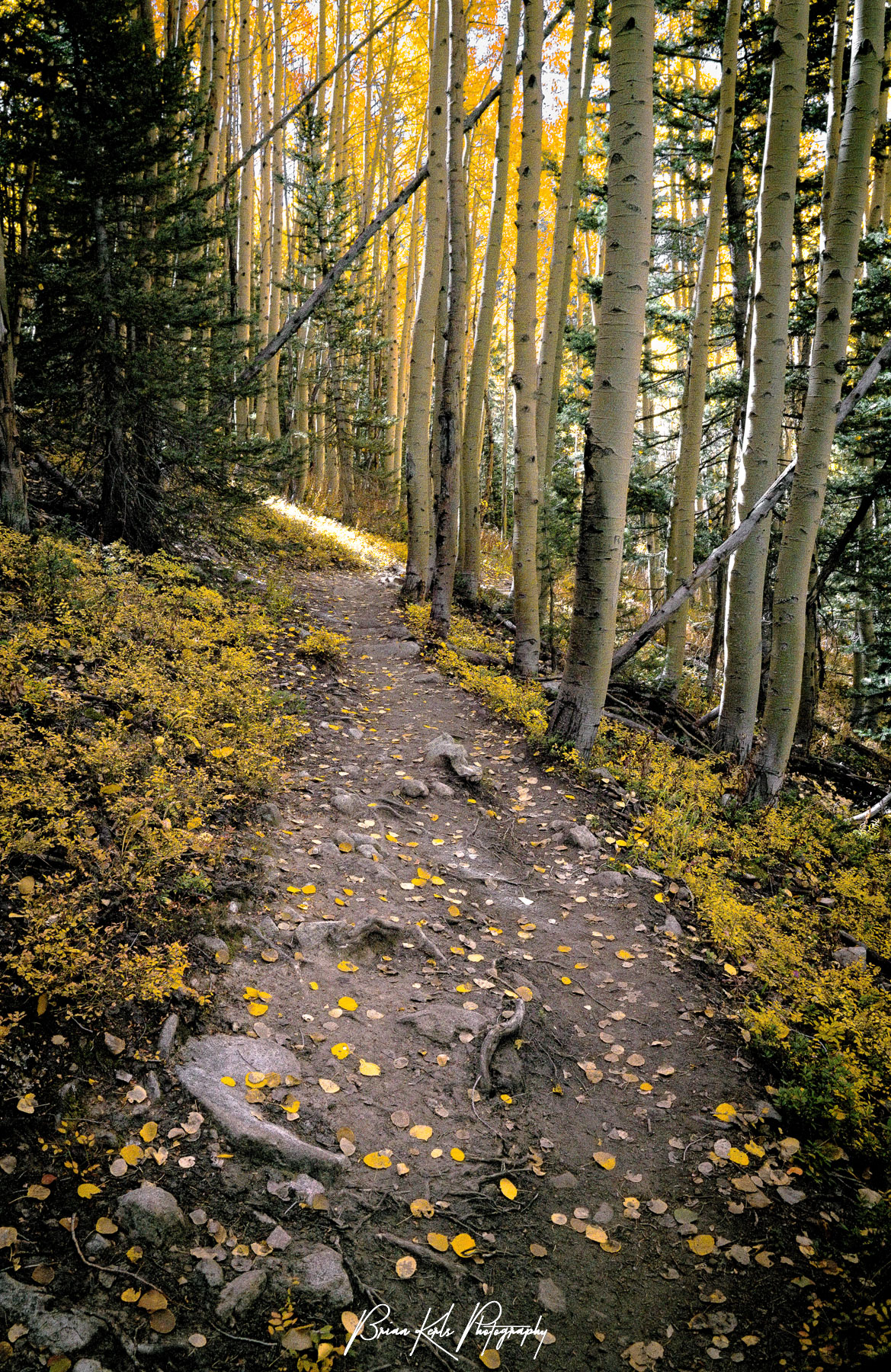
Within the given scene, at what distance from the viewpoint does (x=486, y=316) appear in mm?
9109

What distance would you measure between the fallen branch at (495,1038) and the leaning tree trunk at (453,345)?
5.72m

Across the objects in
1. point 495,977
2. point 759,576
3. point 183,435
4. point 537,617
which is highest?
point 183,435

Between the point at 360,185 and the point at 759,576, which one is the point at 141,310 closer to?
the point at 759,576

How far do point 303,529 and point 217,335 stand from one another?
625cm

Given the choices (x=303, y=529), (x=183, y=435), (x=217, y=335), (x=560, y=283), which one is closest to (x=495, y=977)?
(x=183, y=435)

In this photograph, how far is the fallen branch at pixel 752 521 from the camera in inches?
209

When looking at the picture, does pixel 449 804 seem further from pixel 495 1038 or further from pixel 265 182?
pixel 265 182

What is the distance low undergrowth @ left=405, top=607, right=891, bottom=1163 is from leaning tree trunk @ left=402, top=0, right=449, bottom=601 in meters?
2.63

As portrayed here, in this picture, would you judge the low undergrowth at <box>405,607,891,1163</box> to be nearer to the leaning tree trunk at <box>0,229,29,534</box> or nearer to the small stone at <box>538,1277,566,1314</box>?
the small stone at <box>538,1277,566,1314</box>

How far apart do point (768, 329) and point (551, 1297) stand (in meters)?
6.57

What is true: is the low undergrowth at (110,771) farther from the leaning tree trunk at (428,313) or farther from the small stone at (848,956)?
the leaning tree trunk at (428,313)

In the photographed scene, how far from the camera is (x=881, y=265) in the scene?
679cm

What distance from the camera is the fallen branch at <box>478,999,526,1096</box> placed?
2.82 meters

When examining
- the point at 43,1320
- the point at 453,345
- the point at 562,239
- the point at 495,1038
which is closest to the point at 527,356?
the point at 453,345
